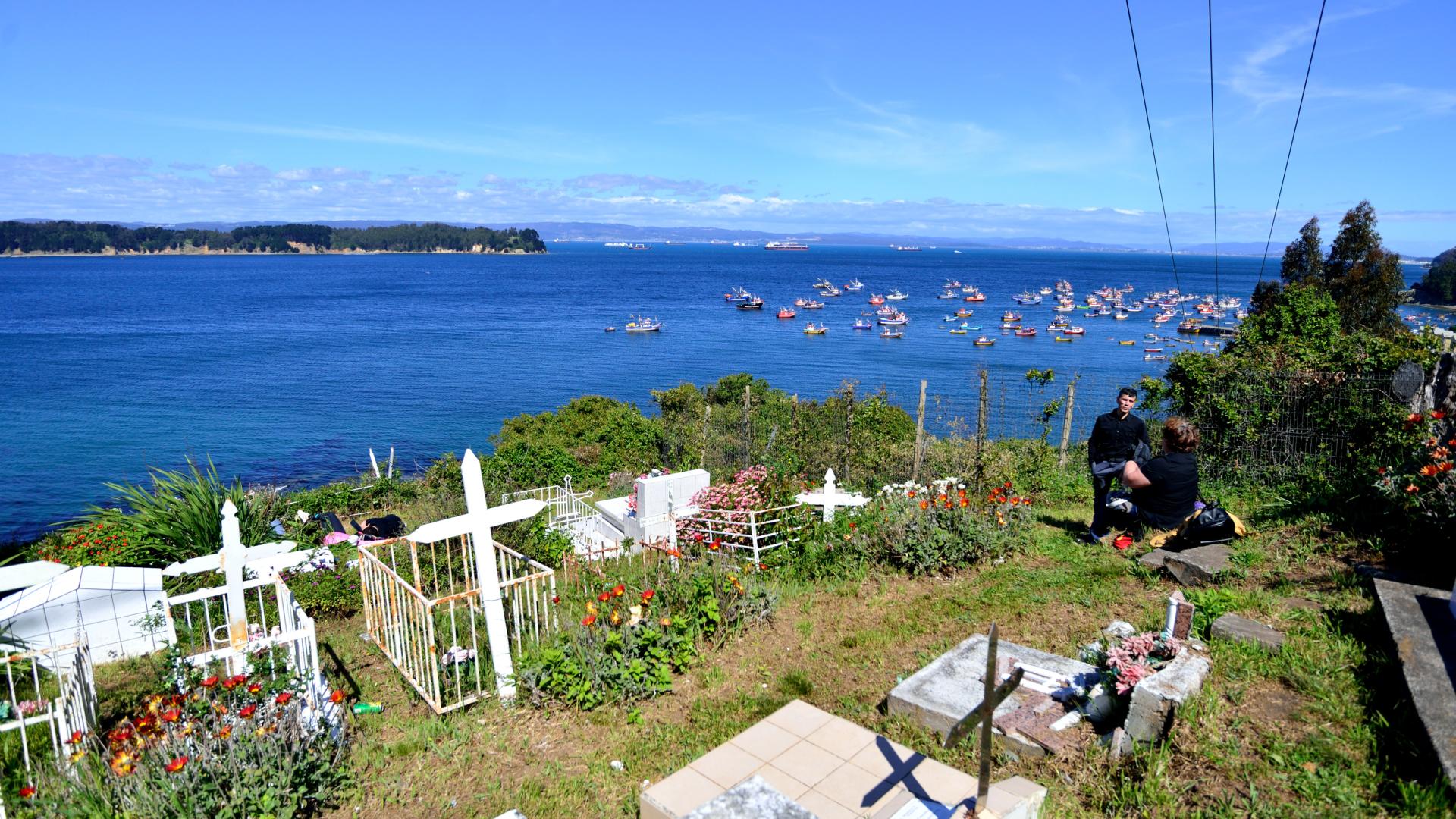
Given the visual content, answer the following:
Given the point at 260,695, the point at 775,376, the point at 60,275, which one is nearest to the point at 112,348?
the point at 775,376

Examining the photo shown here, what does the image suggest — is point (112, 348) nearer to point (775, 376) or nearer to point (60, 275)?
point (775, 376)

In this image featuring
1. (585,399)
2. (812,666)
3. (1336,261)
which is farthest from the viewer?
(1336,261)

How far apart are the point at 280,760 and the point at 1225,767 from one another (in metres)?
4.78

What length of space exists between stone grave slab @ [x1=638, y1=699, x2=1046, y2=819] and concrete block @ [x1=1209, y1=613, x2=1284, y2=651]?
2.17 m

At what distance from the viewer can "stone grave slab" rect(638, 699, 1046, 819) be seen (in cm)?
347

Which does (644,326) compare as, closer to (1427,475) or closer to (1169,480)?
(1169,480)

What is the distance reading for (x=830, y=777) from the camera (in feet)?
13.4

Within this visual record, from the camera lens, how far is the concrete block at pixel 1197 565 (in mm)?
6168

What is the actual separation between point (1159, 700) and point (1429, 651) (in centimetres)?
150

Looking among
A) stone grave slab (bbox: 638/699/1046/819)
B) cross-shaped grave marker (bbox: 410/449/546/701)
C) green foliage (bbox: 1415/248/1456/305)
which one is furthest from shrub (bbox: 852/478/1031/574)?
green foliage (bbox: 1415/248/1456/305)

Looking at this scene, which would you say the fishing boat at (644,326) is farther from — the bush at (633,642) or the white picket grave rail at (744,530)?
the bush at (633,642)

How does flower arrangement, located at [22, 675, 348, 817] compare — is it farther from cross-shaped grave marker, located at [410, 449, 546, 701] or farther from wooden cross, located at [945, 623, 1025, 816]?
wooden cross, located at [945, 623, 1025, 816]

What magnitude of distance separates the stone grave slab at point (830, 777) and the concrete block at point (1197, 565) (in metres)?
3.36

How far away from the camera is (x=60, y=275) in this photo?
144625mm
